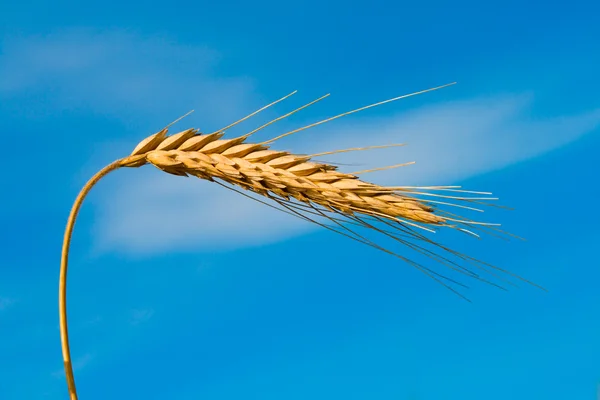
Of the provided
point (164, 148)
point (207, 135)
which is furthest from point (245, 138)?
point (164, 148)

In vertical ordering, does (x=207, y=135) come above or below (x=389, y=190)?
above

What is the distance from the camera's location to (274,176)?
2635 mm

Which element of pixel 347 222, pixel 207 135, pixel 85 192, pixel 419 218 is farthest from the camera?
pixel 85 192

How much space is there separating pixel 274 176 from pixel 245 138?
0.29 metres

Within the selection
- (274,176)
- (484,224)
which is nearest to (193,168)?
(274,176)

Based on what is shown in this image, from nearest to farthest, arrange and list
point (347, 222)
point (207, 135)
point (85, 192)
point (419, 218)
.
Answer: point (419, 218) < point (347, 222) < point (207, 135) < point (85, 192)

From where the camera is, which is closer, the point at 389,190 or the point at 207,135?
the point at 389,190

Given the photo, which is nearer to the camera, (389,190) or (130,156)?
(389,190)

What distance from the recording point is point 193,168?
283 centimetres

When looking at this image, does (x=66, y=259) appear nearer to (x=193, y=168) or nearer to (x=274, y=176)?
(x=193, y=168)

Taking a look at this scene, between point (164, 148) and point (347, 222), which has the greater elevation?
point (164, 148)

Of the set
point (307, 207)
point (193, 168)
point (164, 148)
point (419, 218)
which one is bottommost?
point (419, 218)

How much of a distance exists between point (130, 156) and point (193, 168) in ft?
1.30

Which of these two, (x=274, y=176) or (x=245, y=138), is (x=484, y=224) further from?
(x=245, y=138)
